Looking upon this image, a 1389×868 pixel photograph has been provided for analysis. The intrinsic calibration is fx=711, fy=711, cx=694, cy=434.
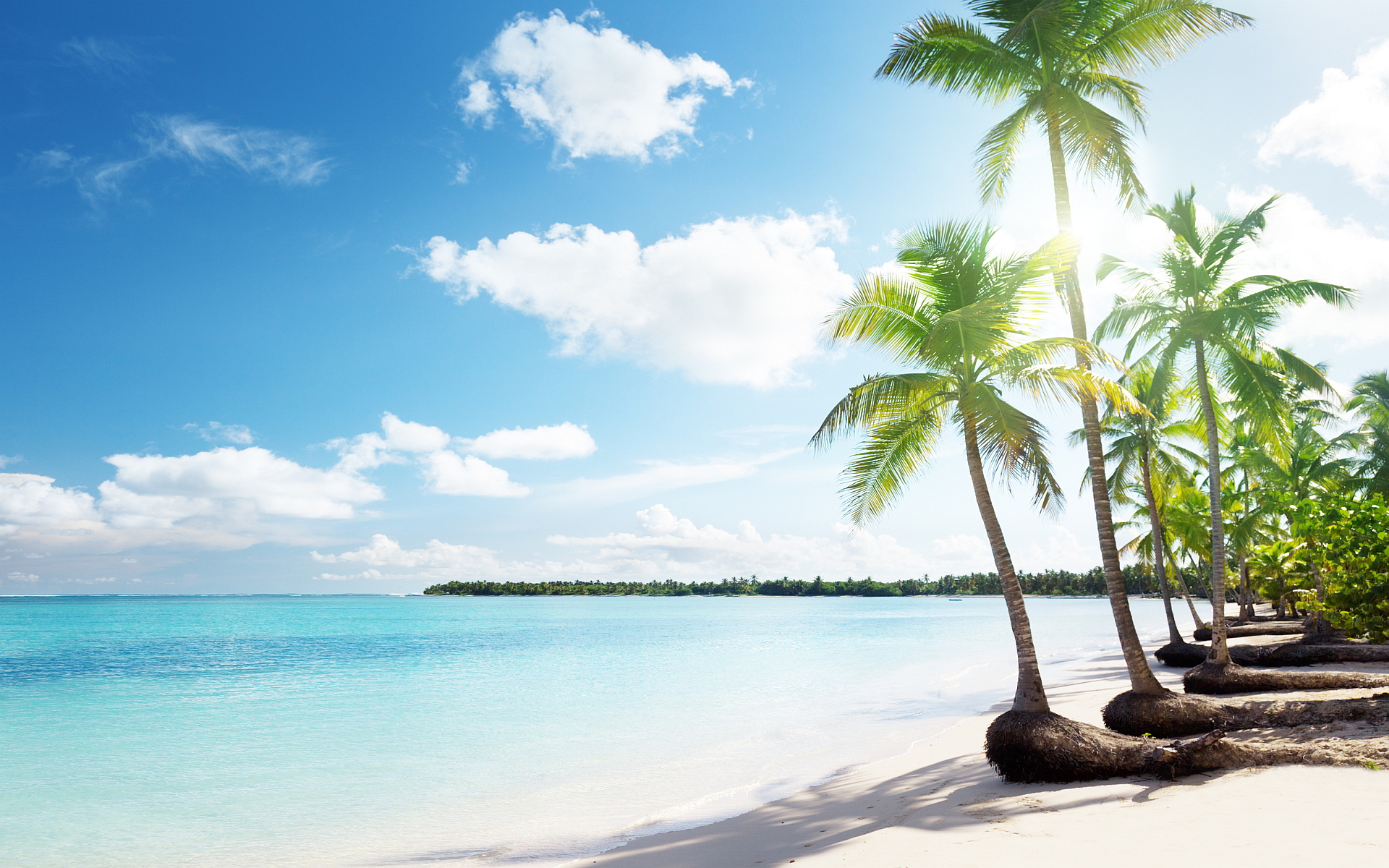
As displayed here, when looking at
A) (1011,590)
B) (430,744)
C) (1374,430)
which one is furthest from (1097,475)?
(1374,430)

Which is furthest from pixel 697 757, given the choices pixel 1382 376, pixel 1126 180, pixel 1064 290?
pixel 1382 376

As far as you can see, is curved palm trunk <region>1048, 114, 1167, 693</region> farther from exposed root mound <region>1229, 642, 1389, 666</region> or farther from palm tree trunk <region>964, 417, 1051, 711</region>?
exposed root mound <region>1229, 642, 1389, 666</region>

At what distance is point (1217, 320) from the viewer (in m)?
13.7

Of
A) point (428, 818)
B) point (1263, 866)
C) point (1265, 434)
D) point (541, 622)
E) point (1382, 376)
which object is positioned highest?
point (1382, 376)

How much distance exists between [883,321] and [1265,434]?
1009 centimetres

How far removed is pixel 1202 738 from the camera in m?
7.33

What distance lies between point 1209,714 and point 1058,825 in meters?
4.50

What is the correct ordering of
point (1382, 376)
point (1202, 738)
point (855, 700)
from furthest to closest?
point (1382, 376) → point (855, 700) → point (1202, 738)

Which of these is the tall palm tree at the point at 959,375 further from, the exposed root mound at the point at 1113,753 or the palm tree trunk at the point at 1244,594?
the palm tree trunk at the point at 1244,594

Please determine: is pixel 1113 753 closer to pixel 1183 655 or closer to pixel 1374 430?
pixel 1183 655

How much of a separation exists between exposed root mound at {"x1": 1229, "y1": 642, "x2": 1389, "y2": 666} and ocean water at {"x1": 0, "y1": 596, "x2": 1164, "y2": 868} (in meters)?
6.04

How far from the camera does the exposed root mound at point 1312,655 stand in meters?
16.4

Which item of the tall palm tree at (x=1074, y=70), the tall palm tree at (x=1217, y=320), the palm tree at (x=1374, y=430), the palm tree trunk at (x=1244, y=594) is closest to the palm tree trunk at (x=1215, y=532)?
the tall palm tree at (x=1217, y=320)

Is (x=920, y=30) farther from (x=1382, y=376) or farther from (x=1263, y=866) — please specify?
(x=1382, y=376)
